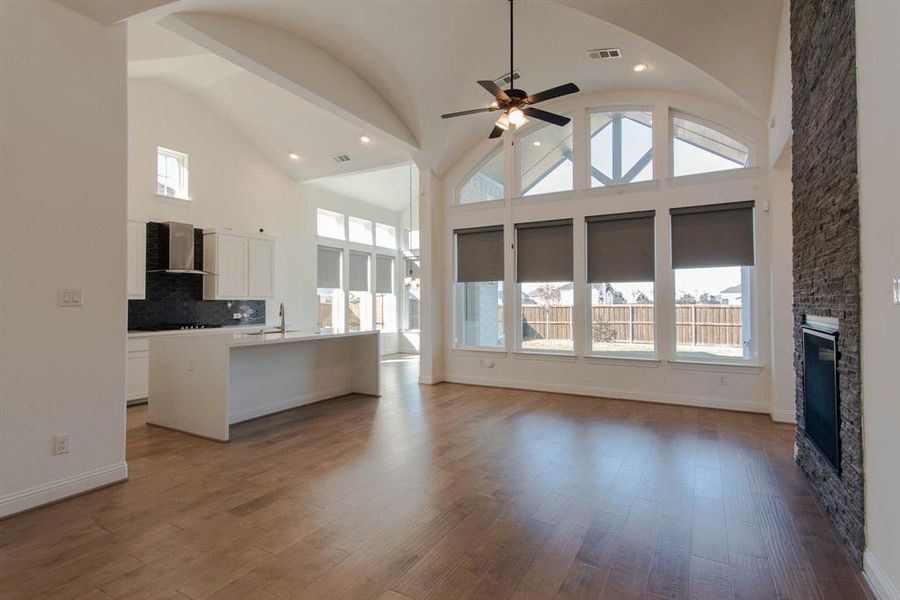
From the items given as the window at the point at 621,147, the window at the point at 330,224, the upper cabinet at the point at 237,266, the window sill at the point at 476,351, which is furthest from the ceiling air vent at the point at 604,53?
the window at the point at 330,224

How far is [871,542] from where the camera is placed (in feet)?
6.75

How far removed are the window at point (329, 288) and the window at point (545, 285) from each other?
4.60 metres

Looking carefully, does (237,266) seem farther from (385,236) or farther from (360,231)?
(385,236)

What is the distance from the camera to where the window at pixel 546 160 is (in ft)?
20.7

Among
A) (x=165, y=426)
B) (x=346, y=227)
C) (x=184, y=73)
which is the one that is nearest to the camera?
(x=165, y=426)

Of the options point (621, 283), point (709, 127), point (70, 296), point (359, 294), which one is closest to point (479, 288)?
point (621, 283)

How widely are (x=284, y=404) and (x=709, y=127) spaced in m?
6.06

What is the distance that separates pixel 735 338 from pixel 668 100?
9.91ft

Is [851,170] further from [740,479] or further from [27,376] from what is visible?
[27,376]

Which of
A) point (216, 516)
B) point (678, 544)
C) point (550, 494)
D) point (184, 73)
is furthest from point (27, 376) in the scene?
point (184, 73)

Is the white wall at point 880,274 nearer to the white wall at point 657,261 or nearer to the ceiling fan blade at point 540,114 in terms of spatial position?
the ceiling fan blade at point 540,114

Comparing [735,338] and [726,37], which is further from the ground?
[726,37]

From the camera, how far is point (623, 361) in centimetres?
585

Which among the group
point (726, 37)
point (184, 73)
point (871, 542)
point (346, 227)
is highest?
point (184, 73)
